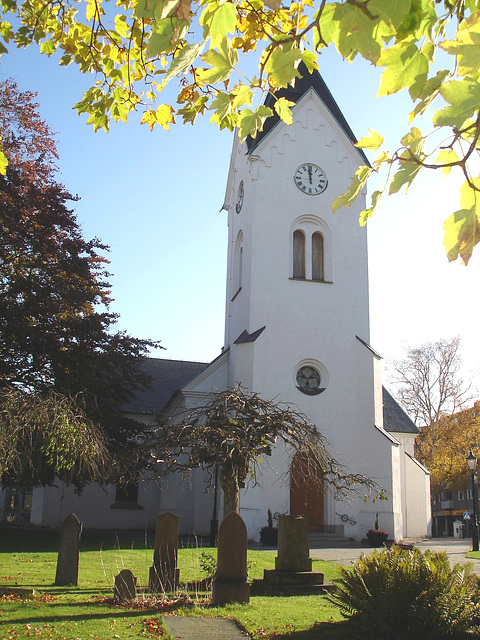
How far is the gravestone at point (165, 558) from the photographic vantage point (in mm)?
9969

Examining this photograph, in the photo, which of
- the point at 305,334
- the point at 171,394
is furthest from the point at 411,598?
the point at 171,394

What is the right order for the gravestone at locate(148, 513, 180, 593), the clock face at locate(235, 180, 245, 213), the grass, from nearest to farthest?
the grass, the gravestone at locate(148, 513, 180, 593), the clock face at locate(235, 180, 245, 213)

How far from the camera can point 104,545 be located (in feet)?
58.5

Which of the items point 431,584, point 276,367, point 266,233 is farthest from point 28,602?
point 266,233

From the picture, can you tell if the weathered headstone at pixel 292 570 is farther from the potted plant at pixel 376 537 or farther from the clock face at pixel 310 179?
the clock face at pixel 310 179

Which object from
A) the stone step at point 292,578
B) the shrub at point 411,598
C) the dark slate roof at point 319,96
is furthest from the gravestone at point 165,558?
the dark slate roof at point 319,96

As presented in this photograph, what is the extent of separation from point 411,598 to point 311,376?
15858 mm

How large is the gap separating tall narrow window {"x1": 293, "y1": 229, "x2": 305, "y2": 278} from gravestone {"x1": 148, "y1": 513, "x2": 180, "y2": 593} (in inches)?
556

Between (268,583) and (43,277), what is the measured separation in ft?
40.4

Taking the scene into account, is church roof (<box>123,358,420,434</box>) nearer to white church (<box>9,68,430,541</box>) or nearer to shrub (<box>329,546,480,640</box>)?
white church (<box>9,68,430,541</box>)

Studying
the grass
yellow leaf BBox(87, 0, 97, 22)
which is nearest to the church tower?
the grass

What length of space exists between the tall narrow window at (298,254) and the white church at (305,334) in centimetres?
4

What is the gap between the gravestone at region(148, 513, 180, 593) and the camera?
9.97 metres

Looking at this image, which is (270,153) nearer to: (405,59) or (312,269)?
(312,269)
